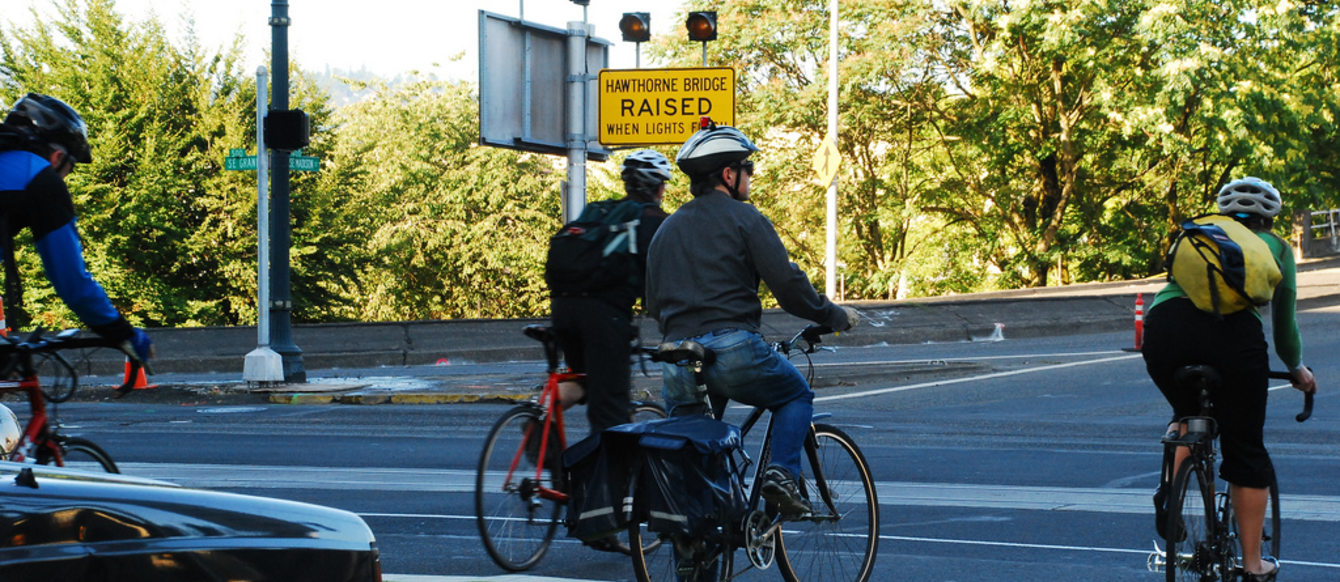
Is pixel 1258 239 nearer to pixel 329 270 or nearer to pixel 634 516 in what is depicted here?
pixel 634 516

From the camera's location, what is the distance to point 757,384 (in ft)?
16.3

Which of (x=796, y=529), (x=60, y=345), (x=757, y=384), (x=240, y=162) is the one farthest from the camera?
(x=240, y=162)

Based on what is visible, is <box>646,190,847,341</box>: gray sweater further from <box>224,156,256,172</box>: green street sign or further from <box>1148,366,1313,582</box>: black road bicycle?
<box>224,156,256,172</box>: green street sign

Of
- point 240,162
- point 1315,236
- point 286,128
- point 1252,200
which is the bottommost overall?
point 1252,200

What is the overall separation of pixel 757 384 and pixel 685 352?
0.93ft

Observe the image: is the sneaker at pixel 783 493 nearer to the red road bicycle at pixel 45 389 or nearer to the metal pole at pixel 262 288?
the red road bicycle at pixel 45 389

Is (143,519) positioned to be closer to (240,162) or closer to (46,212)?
(46,212)

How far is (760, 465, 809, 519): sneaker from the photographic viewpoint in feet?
16.2

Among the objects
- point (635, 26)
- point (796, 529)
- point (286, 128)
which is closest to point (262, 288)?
point (286, 128)

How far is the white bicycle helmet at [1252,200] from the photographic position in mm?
5031

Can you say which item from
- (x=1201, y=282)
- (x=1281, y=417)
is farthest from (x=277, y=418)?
(x=1201, y=282)

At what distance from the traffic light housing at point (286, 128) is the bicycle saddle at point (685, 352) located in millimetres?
11316

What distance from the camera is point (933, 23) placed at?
121 feet

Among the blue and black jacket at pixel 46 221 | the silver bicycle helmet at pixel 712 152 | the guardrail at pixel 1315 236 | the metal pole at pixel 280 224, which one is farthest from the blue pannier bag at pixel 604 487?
the guardrail at pixel 1315 236
